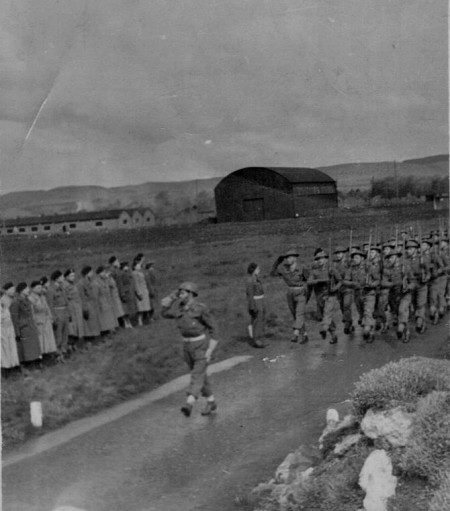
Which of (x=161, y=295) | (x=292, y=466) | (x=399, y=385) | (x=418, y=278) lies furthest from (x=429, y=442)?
(x=161, y=295)

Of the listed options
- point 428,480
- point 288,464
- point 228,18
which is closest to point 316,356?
point 288,464

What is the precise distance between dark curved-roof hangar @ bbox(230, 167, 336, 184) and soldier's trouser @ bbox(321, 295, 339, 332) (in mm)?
1516

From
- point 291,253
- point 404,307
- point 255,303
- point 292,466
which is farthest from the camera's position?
point 404,307

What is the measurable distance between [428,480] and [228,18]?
213 inches

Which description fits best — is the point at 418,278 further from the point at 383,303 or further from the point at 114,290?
the point at 114,290

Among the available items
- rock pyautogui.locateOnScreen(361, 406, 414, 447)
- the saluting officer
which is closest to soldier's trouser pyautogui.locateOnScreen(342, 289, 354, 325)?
rock pyautogui.locateOnScreen(361, 406, 414, 447)

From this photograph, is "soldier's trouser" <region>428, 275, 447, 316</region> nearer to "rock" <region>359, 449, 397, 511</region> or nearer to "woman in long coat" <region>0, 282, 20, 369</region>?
"rock" <region>359, 449, 397, 511</region>

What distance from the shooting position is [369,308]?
869 cm

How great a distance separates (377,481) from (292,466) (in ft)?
3.17

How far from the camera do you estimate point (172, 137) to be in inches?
286

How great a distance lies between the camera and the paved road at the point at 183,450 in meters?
6.74

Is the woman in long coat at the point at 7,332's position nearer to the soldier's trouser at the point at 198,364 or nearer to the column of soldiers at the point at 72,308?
the column of soldiers at the point at 72,308

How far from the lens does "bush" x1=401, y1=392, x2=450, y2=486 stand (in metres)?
6.61

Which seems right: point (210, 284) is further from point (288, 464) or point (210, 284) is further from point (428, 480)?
point (428, 480)
